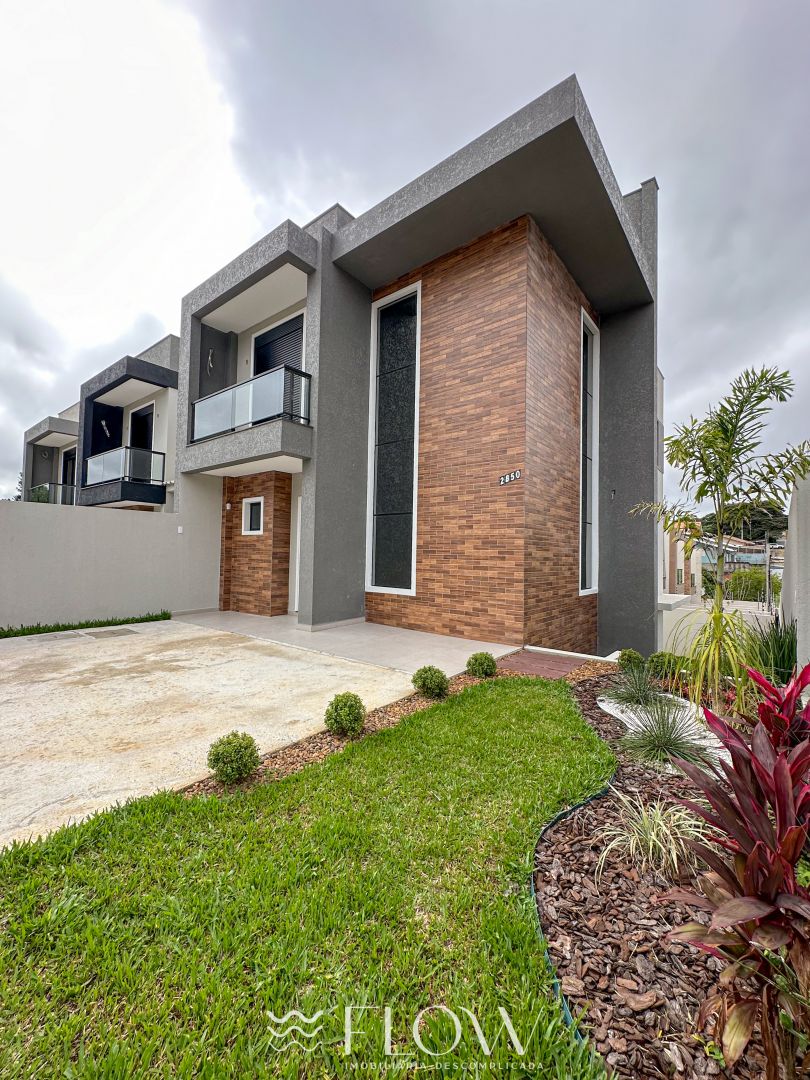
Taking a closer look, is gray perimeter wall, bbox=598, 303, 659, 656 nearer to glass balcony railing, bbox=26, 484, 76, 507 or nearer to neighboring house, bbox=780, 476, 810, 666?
neighboring house, bbox=780, 476, 810, 666

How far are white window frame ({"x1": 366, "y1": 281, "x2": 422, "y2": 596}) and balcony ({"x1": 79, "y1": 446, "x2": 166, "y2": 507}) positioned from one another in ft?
21.1

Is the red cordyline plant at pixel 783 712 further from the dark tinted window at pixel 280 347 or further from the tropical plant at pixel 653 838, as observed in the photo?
the dark tinted window at pixel 280 347

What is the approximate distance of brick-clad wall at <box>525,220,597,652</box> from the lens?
24.5ft

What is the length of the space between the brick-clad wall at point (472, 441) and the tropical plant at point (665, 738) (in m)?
3.37

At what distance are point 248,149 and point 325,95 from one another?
6.90 ft

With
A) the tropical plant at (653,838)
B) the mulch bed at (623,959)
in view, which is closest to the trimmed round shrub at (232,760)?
the mulch bed at (623,959)

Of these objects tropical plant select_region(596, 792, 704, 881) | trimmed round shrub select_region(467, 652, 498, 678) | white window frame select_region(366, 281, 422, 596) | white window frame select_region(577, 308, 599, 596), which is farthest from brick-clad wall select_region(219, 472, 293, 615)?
tropical plant select_region(596, 792, 704, 881)

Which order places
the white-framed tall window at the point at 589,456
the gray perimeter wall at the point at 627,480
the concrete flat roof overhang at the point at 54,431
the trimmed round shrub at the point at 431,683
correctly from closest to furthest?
the trimmed round shrub at the point at 431,683 → the gray perimeter wall at the point at 627,480 → the white-framed tall window at the point at 589,456 → the concrete flat roof overhang at the point at 54,431

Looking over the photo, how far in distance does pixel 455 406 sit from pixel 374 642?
4.67 metres

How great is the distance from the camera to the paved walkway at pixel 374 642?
20.7 ft

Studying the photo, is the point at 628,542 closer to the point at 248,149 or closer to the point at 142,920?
the point at 142,920

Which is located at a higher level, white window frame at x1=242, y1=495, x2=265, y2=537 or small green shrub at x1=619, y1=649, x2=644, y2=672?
white window frame at x1=242, y1=495, x2=265, y2=537

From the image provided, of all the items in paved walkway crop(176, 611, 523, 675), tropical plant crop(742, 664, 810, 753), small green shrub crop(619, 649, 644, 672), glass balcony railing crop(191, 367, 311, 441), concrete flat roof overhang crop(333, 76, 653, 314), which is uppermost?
concrete flat roof overhang crop(333, 76, 653, 314)

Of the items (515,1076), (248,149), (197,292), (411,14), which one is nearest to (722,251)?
(411,14)
